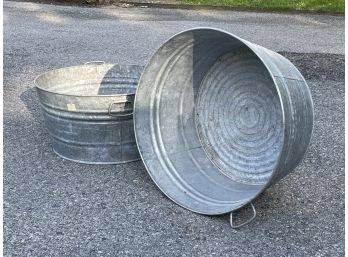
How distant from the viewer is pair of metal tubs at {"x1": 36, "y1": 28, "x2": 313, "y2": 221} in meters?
3.63

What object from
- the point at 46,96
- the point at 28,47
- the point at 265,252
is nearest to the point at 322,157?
the point at 265,252

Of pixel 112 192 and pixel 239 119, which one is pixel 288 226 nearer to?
pixel 239 119

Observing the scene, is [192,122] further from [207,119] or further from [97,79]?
[97,79]

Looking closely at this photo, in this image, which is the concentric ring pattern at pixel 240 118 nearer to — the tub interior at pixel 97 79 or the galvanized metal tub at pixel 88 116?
the galvanized metal tub at pixel 88 116

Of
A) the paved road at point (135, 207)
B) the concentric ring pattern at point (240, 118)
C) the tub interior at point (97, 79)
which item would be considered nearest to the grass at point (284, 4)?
the paved road at point (135, 207)

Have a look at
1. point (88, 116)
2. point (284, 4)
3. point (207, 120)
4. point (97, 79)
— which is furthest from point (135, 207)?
point (284, 4)

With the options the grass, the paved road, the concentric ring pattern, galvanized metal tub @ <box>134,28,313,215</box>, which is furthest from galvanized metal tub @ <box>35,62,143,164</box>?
the grass

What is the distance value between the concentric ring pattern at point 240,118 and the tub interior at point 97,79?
2.53 ft

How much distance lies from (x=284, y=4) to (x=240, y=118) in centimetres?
1041

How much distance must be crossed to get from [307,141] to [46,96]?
1.84m

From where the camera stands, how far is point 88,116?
3.86 meters

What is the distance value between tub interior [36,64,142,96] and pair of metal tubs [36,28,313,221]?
0.41 meters

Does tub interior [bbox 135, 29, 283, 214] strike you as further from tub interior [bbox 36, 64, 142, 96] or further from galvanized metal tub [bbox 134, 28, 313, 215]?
tub interior [bbox 36, 64, 142, 96]

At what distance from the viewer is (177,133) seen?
3.93 m
